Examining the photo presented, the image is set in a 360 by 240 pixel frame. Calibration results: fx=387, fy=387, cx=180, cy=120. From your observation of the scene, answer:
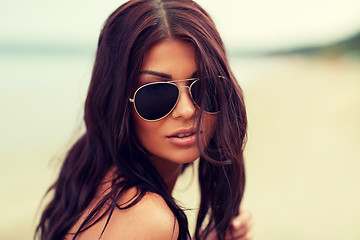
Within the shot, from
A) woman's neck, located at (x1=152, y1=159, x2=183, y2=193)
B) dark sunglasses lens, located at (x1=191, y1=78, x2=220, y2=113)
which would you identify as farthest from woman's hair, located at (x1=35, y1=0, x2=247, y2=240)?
woman's neck, located at (x1=152, y1=159, x2=183, y2=193)

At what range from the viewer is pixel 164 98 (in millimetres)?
1661

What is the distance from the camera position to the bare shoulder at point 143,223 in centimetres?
146

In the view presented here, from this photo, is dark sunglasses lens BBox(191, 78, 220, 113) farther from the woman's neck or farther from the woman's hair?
the woman's neck

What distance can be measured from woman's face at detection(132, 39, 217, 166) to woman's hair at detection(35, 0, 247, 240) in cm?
3

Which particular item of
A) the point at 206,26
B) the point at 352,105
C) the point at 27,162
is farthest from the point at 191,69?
the point at 352,105

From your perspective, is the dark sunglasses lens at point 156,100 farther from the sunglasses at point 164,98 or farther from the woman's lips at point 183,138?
the woman's lips at point 183,138

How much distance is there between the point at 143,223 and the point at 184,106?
520mm

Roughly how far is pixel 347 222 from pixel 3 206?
3.80 m

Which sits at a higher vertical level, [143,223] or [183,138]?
[183,138]

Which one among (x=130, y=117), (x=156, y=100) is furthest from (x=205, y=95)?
(x=130, y=117)

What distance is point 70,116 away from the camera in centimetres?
760

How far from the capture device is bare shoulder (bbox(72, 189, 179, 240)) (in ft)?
4.80

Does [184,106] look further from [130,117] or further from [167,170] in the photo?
[167,170]

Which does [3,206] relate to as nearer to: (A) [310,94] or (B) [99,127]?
(B) [99,127]
